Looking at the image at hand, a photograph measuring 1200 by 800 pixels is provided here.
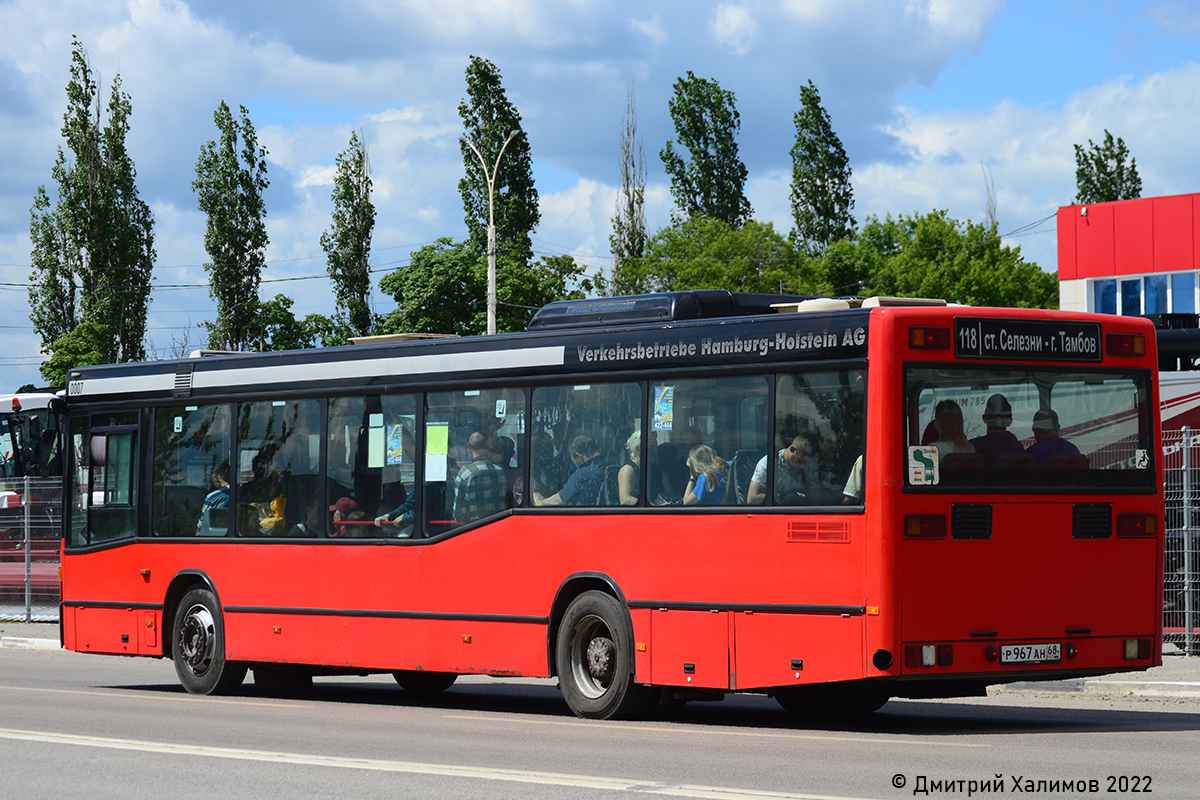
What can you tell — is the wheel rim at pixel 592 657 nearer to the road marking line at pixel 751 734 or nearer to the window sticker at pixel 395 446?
the road marking line at pixel 751 734

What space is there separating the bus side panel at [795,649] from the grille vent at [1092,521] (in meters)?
1.76

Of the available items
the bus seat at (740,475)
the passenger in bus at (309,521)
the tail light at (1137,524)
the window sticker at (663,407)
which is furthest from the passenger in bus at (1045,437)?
the passenger in bus at (309,521)

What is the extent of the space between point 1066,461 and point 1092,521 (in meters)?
0.46

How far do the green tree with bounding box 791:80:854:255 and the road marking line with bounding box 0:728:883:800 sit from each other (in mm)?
56487

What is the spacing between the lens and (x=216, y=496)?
15789mm

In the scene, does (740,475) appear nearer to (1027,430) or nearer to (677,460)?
(677,460)

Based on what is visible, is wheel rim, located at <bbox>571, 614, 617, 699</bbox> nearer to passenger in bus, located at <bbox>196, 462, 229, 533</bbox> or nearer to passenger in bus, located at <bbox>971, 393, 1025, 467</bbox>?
passenger in bus, located at <bbox>971, 393, 1025, 467</bbox>

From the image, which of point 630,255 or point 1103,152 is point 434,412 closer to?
point 630,255

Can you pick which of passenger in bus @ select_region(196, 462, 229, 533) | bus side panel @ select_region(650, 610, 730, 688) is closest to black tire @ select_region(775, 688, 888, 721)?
bus side panel @ select_region(650, 610, 730, 688)

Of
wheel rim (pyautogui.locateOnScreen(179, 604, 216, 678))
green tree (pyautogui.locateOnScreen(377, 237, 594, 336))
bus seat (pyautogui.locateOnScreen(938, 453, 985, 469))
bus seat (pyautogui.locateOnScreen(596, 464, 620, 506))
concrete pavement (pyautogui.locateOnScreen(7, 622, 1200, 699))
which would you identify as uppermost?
green tree (pyautogui.locateOnScreen(377, 237, 594, 336))

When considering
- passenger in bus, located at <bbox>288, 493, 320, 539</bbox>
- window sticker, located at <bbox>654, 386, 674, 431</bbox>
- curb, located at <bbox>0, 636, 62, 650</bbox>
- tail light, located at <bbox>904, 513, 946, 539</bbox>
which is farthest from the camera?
curb, located at <bbox>0, 636, 62, 650</bbox>

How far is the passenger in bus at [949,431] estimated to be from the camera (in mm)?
11016

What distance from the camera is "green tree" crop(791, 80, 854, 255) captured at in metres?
66.1

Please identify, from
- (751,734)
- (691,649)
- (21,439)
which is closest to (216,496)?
(691,649)
